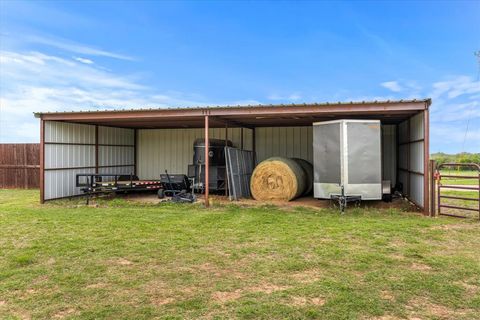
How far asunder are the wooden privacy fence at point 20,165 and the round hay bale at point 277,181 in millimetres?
11714

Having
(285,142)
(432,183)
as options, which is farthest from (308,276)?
(285,142)

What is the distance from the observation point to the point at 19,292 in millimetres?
4242

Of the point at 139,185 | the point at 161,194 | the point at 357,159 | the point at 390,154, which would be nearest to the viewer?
the point at 357,159

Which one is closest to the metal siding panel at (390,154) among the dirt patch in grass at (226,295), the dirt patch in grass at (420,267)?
the dirt patch in grass at (420,267)

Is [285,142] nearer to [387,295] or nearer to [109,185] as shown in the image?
[109,185]

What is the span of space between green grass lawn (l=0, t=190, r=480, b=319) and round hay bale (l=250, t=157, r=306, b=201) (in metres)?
2.60

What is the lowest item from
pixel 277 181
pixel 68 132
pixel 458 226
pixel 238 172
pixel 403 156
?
pixel 458 226

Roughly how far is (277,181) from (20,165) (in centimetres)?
1333

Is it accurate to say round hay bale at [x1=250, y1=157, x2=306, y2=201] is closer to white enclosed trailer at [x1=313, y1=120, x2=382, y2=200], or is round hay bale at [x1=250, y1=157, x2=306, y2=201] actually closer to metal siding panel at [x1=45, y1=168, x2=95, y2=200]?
white enclosed trailer at [x1=313, y1=120, x2=382, y2=200]

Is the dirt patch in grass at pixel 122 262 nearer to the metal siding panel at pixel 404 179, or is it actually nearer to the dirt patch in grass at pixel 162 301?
the dirt patch in grass at pixel 162 301

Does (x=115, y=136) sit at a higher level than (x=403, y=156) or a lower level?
higher

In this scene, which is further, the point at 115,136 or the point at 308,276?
the point at 115,136

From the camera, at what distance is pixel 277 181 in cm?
1158

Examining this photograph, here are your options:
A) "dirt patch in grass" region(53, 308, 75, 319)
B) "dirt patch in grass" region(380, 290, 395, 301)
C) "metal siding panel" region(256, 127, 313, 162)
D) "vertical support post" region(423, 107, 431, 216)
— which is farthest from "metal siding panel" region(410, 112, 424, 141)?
"dirt patch in grass" region(53, 308, 75, 319)
